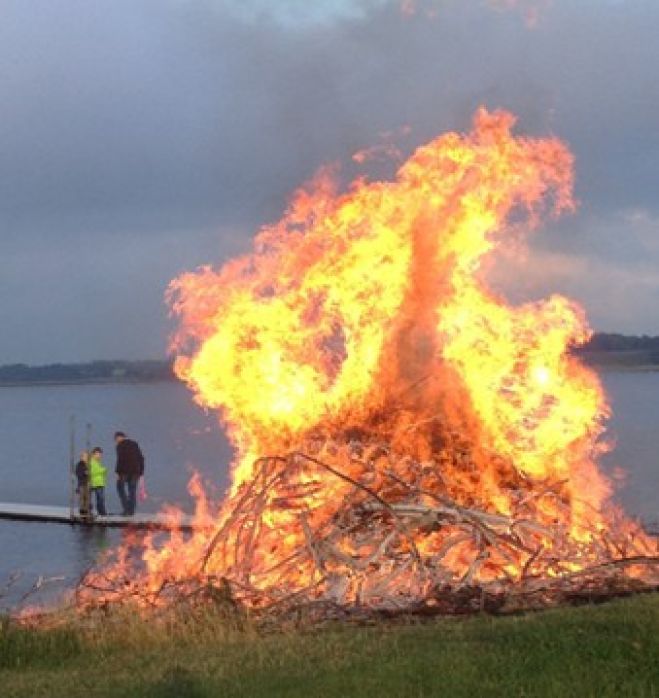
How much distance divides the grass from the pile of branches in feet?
2.71

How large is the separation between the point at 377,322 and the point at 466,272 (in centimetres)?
121

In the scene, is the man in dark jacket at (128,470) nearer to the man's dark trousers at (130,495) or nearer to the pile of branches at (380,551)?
the man's dark trousers at (130,495)

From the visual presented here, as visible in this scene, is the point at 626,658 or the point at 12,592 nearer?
the point at 626,658

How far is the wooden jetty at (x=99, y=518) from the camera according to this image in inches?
1023

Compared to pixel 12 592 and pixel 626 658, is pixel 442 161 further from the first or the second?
pixel 12 592

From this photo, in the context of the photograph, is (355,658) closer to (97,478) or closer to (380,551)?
(380,551)

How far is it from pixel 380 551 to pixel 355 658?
3.75 m

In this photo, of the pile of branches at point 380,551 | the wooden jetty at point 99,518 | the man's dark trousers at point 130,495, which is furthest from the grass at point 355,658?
the man's dark trousers at point 130,495

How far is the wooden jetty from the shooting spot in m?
26.0

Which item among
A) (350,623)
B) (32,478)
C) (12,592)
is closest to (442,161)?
(350,623)

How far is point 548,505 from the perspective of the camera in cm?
1379

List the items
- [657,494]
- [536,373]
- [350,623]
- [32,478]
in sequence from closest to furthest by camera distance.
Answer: [350,623], [536,373], [657,494], [32,478]

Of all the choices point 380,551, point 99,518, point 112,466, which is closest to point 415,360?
point 380,551

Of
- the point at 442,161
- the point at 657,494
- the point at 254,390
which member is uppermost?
the point at 442,161
